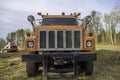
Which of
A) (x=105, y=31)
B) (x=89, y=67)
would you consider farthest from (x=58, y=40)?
(x=105, y=31)

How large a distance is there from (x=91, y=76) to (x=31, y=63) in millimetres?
2622

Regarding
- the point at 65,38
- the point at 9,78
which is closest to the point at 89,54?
the point at 65,38

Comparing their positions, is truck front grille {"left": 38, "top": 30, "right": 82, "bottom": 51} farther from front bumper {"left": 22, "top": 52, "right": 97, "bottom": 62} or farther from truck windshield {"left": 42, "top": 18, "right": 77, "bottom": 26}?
truck windshield {"left": 42, "top": 18, "right": 77, "bottom": 26}

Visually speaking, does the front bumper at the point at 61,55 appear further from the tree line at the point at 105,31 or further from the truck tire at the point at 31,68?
the tree line at the point at 105,31

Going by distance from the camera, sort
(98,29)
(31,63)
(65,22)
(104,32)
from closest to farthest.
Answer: (31,63)
(65,22)
(98,29)
(104,32)

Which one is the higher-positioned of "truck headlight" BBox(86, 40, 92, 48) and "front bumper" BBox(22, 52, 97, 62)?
"truck headlight" BBox(86, 40, 92, 48)

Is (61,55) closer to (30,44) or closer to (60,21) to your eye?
(30,44)

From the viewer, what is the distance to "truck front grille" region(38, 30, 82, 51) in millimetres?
10945

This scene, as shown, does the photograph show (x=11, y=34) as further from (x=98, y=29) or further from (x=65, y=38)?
(x=65, y=38)

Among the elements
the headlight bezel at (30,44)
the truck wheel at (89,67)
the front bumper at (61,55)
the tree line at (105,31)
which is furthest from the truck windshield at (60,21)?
the tree line at (105,31)

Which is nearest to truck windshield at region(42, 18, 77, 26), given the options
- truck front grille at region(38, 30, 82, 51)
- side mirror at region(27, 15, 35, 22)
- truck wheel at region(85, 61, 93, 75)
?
side mirror at region(27, 15, 35, 22)

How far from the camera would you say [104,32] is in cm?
8288

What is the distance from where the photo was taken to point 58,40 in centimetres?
1097

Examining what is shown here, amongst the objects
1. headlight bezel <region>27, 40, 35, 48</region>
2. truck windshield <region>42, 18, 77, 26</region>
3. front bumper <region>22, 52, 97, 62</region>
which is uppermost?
truck windshield <region>42, 18, 77, 26</region>
